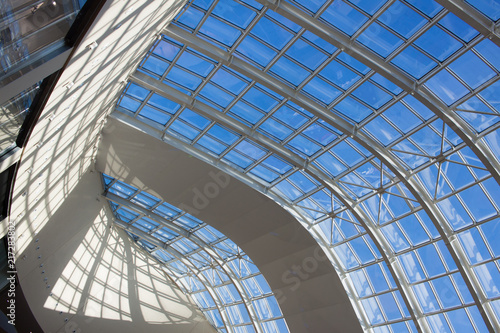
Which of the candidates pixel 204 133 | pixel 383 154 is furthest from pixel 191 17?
pixel 383 154

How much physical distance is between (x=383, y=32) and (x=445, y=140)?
22.8ft

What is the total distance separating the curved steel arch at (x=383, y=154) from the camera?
21.0 metres

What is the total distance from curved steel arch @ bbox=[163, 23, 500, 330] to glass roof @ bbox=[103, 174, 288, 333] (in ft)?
54.8

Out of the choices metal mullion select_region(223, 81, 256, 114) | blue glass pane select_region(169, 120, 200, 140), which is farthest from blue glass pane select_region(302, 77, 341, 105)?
blue glass pane select_region(169, 120, 200, 140)

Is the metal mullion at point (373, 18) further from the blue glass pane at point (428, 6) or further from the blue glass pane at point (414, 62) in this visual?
the blue glass pane at point (414, 62)

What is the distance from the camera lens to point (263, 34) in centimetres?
1980

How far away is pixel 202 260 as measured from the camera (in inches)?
1708

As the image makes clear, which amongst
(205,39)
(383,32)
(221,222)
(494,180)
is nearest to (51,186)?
(205,39)

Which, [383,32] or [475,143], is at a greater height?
[383,32]

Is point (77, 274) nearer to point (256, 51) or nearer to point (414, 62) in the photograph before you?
point (256, 51)

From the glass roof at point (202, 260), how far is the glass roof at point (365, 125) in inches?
381

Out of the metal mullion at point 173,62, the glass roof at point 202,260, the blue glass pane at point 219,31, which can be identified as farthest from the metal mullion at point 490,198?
the glass roof at point 202,260

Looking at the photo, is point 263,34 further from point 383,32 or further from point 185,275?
point 185,275

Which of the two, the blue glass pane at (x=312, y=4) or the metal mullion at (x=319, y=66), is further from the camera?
the metal mullion at (x=319, y=66)
